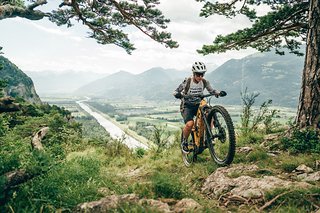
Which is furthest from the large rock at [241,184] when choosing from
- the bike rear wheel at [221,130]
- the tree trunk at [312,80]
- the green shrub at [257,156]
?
the tree trunk at [312,80]

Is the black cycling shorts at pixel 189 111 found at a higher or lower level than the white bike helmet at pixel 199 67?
lower

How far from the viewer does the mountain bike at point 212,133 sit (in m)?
5.63

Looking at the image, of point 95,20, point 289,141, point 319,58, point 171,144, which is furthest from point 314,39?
point 95,20

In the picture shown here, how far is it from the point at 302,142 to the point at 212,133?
2.27 m

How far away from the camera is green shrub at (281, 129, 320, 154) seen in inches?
256

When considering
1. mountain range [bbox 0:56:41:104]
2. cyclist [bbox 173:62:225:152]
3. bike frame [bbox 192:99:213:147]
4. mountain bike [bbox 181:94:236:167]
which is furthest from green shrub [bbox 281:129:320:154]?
mountain range [bbox 0:56:41:104]

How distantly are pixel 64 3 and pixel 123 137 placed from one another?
6.74 m

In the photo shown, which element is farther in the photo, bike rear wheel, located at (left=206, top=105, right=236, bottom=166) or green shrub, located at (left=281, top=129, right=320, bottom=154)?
green shrub, located at (left=281, top=129, right=320, bottom=154)

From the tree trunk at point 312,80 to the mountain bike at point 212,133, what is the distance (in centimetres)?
231

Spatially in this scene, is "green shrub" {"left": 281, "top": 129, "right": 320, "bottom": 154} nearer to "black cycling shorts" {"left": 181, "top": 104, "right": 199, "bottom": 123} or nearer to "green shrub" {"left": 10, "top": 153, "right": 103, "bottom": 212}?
"black cycling shorts" {"left": 181, "top": 104, "right": 199, "bottom": 123}

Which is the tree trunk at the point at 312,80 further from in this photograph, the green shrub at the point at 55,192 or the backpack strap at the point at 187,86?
the green shrub at the point at 55,192

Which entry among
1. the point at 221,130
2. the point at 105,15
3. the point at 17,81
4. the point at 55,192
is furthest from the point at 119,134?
the point at 55,192

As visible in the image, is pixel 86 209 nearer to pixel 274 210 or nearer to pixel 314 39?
pixel 274 210

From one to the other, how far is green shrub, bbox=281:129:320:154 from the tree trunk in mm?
325
